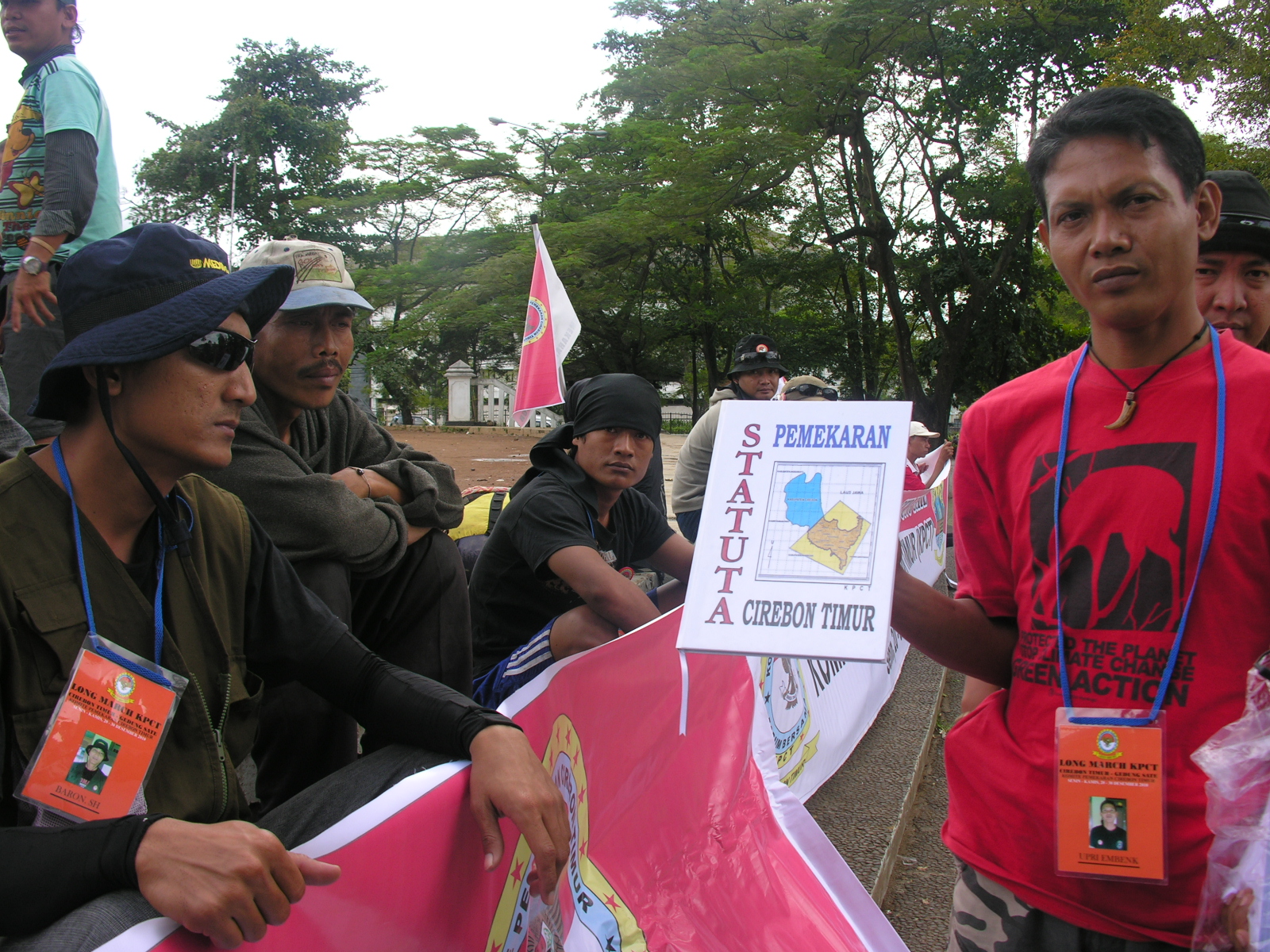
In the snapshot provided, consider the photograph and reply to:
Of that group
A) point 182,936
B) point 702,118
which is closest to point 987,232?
point 702,118

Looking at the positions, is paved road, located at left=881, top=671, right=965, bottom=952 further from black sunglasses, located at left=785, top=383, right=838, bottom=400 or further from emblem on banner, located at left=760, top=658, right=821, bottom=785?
black sunglasses, located at left=785, top=383, right=838, bottom=400

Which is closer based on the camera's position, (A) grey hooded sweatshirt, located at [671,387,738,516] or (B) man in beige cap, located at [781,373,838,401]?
(A) grey hooded sweatshirt, located at [671,387,738,516]

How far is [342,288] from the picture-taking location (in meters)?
2.67

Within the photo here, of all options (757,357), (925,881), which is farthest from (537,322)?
(925,881)

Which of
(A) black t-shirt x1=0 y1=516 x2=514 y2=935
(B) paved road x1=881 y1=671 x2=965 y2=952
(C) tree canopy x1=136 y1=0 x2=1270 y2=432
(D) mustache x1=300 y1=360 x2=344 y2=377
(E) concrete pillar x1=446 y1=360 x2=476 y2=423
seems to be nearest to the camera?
(A) black t-shirt x1=0 y1=516 x2=514 y2=935

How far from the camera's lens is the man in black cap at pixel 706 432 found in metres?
5.97

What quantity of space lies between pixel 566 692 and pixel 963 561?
3.31 ft

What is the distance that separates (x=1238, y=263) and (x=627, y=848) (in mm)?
1900

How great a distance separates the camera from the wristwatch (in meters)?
2.81

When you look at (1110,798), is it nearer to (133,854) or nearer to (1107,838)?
(1107,838)

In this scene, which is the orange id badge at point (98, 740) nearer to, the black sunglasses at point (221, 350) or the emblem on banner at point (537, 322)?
the black sunglasses at point (221, 350)

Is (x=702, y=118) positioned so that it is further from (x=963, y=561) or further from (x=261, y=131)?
(x=261, y=131)

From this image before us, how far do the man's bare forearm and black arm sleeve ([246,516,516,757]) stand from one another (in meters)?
0.75

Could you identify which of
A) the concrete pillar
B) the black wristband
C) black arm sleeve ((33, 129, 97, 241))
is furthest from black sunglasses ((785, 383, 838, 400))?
the concrete pillar
